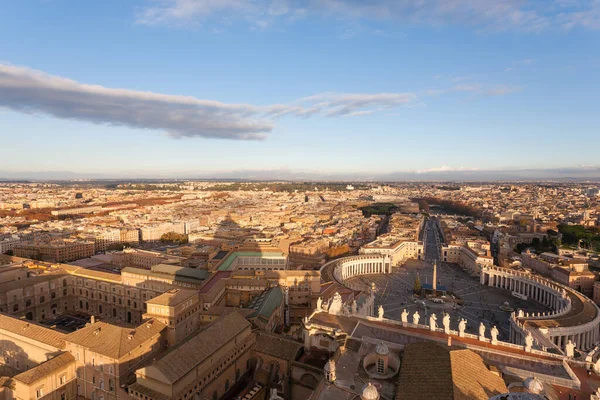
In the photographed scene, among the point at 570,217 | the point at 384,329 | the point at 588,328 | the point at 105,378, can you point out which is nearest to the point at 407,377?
the point at 384,329

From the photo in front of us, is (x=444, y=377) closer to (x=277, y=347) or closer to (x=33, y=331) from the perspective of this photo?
(x=277, y=347)

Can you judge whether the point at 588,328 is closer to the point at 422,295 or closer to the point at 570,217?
the point at 422,295

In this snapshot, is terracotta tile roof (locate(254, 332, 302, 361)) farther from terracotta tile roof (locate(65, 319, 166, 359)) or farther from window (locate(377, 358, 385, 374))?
terracotta tile roof (locate(65, 319, 166, 359))

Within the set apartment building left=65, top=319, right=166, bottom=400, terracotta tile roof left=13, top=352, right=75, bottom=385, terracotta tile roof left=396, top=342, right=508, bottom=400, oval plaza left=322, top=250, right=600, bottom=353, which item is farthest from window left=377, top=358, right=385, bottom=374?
terracotta tile roof left=13, top=352, right=75, bottom=385

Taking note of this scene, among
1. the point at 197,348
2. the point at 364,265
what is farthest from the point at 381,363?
the point at 364,265

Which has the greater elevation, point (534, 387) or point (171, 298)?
point (534, 387)

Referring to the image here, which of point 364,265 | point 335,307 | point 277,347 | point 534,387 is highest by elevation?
point 534,387
